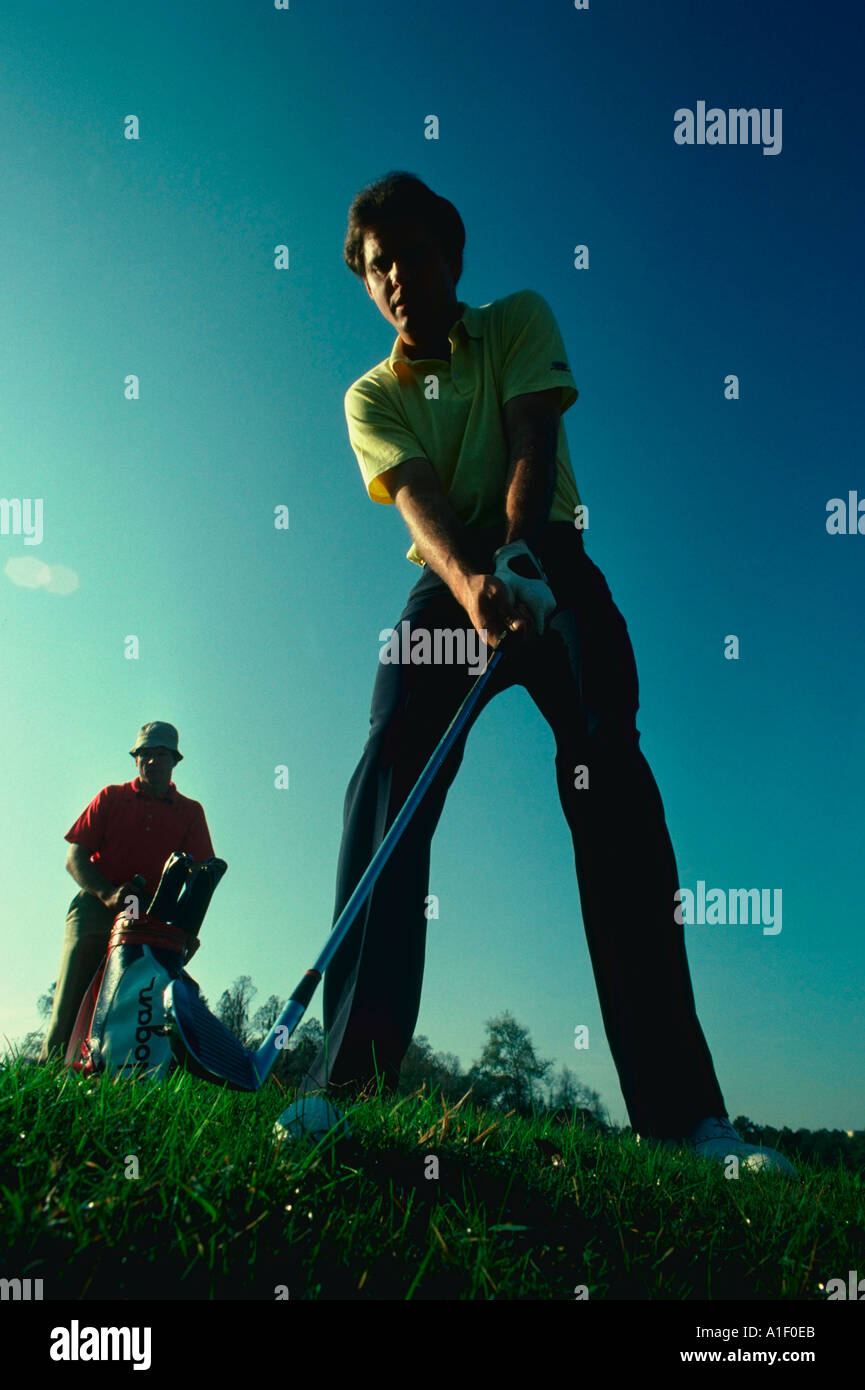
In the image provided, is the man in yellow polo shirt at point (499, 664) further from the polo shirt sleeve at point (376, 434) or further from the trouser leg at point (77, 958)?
the trouser leg at point (77, 958)

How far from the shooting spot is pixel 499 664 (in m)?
3.24

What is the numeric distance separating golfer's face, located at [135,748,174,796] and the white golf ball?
16.4 feet

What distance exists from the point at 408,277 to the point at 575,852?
2.53m

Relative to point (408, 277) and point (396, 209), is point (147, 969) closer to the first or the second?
point (408, 277)

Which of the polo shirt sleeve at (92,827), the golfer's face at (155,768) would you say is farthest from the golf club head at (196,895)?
the golfer's face at (155,768)

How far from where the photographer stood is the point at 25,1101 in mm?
1857

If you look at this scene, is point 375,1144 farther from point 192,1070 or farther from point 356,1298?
point 356,1298

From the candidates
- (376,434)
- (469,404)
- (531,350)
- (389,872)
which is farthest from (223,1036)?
(531,350)

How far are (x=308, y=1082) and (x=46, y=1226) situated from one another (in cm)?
171

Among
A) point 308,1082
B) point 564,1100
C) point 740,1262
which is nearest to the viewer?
point 740,1262

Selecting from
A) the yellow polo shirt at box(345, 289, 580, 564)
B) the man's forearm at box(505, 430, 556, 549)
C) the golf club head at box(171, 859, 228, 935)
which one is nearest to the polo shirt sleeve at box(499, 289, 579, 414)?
the yellow polo shirt at box(345, 289, 580, 564)

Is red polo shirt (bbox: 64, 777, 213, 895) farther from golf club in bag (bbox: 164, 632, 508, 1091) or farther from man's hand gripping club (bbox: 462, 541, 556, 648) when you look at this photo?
golf club in bag (bbox: 164, 632, 508, 1091)
